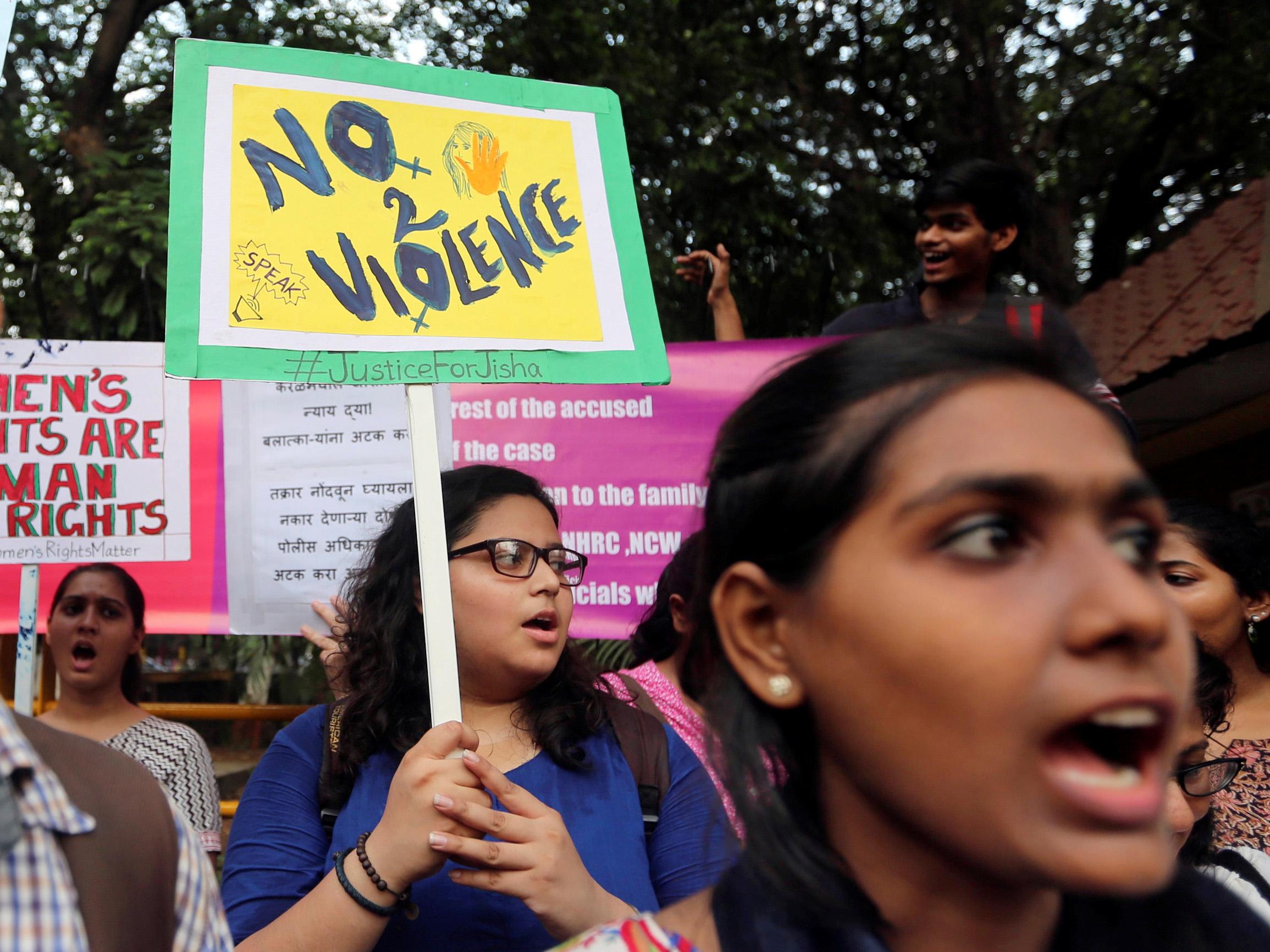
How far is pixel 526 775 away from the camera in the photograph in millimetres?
2035

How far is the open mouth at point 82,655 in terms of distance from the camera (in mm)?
3652

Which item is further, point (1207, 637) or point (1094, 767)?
point (1207, 637)

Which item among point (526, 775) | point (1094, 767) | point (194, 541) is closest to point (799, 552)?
point (1094, 767)

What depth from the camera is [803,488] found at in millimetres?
1090

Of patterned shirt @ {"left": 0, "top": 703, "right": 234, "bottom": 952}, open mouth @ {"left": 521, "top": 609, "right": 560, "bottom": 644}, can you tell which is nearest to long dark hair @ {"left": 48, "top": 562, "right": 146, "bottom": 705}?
open mouth @ {"left": 521, "top": 609, "right": 560, "bottom": 644}

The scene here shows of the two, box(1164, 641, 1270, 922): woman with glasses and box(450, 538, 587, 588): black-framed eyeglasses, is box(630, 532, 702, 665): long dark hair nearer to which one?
box(450, 538, 587, 588): black-framed eyeglasses

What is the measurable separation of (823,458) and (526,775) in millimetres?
1156

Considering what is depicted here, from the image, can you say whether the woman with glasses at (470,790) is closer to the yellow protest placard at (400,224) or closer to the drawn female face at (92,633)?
the yellow protest placard at (400,224)

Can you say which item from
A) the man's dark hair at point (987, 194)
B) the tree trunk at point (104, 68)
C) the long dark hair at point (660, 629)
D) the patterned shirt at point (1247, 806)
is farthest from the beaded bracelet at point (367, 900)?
the tree trunk at point (104, 68)

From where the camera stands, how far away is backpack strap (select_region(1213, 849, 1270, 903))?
1.59 meters

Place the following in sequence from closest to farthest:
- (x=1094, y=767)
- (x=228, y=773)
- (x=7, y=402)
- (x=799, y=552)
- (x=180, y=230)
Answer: (x=1094, y=767)
(x=799, y=552)
(x=180, y=230)
(x=7, y=402)
(x=228, y=773)

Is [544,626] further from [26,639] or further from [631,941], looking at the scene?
[26,639]

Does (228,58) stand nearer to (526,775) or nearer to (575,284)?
(575,284)

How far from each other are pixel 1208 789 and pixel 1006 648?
152 centimetres
